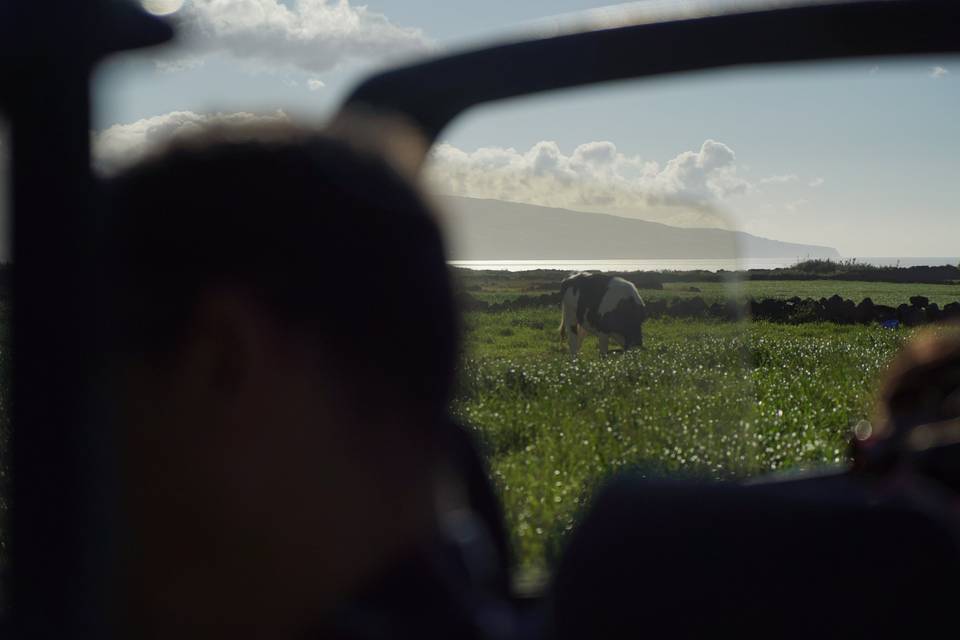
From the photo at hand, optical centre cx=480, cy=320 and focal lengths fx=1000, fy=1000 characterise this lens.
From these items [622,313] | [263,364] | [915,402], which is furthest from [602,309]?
[263,364]

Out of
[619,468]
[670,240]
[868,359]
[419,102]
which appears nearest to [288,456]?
[419,102]

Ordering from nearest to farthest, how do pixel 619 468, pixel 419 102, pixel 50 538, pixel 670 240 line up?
pixel 50 538 → pixel 419 102 → pixel 619 468 → pixel 670 240

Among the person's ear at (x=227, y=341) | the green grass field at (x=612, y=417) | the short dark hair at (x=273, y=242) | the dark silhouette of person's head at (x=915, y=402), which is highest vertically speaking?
the short dark hair at (x=273, y=242)

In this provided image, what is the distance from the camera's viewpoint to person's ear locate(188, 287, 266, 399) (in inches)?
30.0

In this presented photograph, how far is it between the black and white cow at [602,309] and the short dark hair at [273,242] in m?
4.56

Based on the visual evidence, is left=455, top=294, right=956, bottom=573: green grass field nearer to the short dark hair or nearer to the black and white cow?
the short dark hair

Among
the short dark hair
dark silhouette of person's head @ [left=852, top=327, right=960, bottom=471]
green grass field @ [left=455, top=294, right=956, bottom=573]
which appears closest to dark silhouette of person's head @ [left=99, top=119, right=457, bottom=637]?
the short dark hair

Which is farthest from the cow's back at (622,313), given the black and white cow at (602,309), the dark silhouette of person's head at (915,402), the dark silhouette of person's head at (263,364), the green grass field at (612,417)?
the dark silhouette of person's head at (263,364)

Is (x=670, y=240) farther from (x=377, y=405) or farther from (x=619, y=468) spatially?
(x=377, y=405)

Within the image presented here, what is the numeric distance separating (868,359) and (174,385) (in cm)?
858

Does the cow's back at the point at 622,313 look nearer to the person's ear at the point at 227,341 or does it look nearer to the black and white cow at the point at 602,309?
the black and white cow at the point at 602,309

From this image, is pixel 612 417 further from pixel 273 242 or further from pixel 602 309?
pixel 602 309

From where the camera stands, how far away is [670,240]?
2674 millimetres

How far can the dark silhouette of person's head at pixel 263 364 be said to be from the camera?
765 mm
